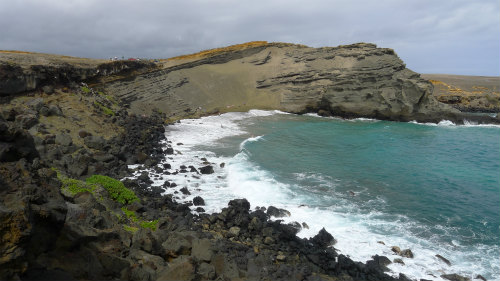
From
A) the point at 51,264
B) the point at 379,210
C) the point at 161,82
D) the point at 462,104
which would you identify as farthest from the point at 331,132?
the point at 462,104

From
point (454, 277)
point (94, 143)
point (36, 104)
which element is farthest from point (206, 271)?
point (36, 104)

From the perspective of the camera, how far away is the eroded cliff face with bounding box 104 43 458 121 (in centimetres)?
4034

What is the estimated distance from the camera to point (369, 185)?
55.8 ft

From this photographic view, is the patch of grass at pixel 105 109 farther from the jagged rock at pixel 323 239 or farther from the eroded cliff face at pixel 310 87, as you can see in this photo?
the jagged rock at pixel 323 239

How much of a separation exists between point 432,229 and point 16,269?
1343 centimetres

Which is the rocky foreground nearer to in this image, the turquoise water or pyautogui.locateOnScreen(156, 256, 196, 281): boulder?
pyautogui.locateOnScreen(156, 256, 196, 281): boulder

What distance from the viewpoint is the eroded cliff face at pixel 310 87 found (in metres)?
40.3

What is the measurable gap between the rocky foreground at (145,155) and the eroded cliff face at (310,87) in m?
0.16

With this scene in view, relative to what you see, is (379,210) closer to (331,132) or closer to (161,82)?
(331,132)

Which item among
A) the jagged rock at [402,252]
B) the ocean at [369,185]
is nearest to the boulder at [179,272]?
the ocean at [369,185]

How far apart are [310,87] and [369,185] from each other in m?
28.7

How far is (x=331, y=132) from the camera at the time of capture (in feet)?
105

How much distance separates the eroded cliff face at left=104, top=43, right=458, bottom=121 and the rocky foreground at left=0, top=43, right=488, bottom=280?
6.4 inches

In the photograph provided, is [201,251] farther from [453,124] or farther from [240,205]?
[453,124]
